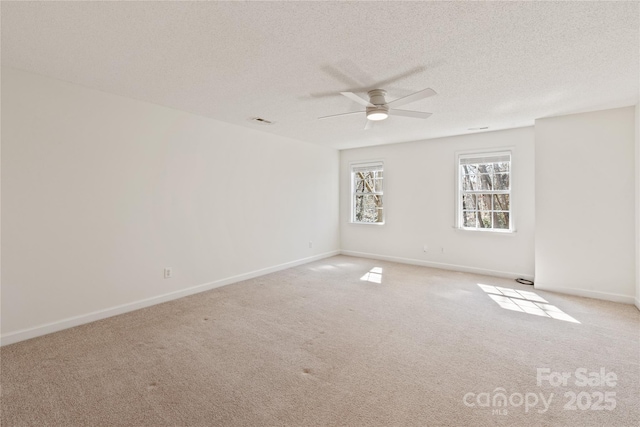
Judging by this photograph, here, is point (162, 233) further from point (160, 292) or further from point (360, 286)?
point (360, 286)

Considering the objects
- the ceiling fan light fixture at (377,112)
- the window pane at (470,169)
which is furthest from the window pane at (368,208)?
the ceiling fan light fixture at (377,112)

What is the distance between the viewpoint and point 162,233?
12.0ft

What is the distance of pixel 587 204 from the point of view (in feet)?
12.5

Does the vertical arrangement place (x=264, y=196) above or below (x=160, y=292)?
above

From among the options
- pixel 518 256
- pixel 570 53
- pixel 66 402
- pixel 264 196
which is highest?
pixel 570 53

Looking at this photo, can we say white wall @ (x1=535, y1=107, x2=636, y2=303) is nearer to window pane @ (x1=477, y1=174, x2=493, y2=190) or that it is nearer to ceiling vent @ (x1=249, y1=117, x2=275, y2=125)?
window pane @ (x1=477, y1=174, x2=493, y2=190)

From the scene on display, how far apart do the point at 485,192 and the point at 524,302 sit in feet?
6.64

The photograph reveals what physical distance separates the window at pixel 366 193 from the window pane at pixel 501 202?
2103mm

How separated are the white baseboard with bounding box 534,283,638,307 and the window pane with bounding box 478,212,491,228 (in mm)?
1218

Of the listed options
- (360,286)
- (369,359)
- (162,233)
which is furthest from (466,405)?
(162,233)

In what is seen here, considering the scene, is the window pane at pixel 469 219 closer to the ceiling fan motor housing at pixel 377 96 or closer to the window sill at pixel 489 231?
the window sill at pixel 489 231

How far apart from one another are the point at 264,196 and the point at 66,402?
352cm

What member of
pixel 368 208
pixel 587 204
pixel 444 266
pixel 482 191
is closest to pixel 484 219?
pixel 482 191

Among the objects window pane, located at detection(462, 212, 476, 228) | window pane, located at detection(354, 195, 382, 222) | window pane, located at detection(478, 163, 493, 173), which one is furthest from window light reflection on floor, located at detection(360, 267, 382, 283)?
window pane, located at detection(478, 163, 493, 173)
